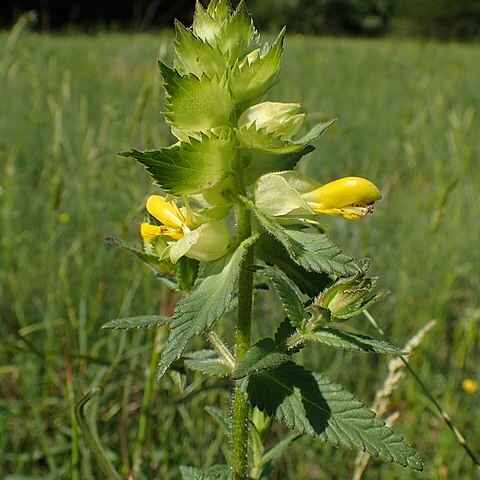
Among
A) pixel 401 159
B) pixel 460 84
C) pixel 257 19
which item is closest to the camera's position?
pixel 401 159

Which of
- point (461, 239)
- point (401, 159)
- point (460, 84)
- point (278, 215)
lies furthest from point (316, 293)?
point (460, 84)

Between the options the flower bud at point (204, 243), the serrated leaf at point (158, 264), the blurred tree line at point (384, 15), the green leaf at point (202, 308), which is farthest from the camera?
the blurred tree line at point (384, 15)

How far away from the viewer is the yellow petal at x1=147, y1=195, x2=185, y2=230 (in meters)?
0.89

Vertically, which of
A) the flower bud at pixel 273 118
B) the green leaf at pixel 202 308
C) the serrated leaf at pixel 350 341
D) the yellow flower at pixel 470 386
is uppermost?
the flower bud at pixel 273 118

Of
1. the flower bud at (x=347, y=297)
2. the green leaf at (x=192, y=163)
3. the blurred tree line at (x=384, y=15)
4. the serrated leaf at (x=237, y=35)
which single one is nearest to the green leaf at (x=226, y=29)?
the serrated leaf at (x=237, y=35)

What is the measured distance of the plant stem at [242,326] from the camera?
0.86 m

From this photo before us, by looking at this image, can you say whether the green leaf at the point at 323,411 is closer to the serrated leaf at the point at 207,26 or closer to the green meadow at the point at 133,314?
the green meadow at the point at 133,314

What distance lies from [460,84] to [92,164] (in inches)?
246

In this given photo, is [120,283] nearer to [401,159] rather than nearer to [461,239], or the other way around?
[461,239]

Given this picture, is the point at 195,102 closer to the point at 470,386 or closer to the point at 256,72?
the point at 256,72

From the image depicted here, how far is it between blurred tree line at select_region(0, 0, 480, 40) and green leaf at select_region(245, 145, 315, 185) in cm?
1856

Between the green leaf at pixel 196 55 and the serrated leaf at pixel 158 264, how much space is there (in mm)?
272

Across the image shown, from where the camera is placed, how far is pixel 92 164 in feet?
7.32

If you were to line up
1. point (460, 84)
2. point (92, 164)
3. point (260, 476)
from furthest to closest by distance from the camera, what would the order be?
point (460, 84) → point (92, 164) → point (260, 476)
